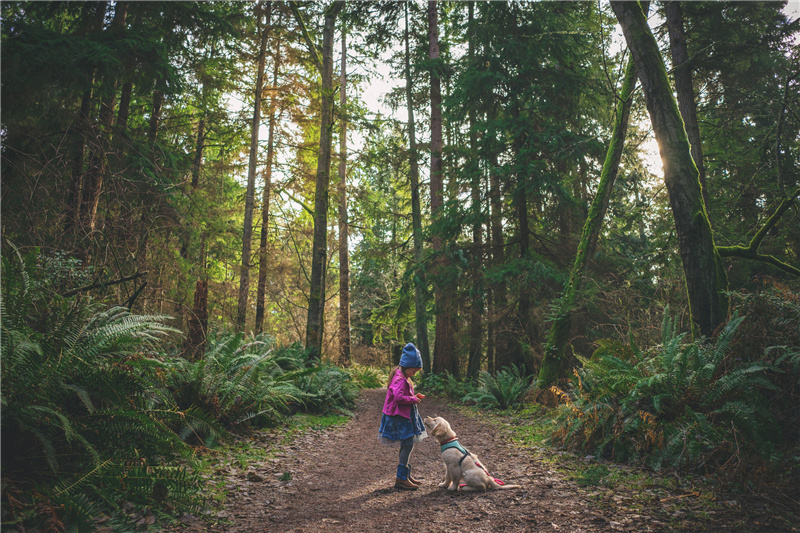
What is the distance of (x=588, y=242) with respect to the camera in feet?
30.0

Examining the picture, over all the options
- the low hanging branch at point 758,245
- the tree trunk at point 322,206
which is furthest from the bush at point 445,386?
the low hanging branch at point 758,245

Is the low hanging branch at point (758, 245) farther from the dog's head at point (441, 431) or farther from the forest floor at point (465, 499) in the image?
the dog's head at point (441, 431)

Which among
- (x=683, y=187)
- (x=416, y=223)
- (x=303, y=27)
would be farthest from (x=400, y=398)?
(x=303, y=27)

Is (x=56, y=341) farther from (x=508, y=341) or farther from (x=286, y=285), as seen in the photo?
(x=286, y=285)

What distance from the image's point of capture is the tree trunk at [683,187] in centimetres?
643

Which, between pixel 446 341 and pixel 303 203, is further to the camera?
pixel 303 203

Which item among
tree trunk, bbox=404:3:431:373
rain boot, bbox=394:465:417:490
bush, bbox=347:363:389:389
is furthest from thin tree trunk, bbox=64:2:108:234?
bush, bbox=347:363:389:389

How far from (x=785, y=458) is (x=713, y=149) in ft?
43.3

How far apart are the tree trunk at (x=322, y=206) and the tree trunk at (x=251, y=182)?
3.18m

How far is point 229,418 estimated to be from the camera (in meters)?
6.66

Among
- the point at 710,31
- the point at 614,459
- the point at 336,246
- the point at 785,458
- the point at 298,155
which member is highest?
the point at 710,31

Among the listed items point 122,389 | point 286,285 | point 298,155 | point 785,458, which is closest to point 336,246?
point 286,285

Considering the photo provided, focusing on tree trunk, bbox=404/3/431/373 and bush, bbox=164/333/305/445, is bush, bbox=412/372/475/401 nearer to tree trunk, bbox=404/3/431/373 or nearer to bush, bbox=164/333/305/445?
tree trunk, bbox=404/3/431/373

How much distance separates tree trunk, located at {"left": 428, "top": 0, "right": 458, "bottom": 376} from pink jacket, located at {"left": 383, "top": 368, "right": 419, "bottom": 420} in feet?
29.3
